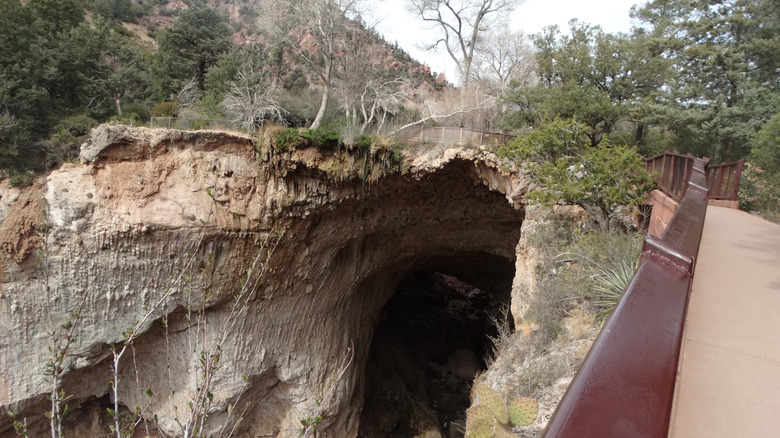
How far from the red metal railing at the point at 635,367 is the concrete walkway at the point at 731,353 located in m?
0.53

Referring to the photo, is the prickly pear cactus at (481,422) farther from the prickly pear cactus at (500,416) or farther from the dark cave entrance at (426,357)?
the dark cave entrance at (426,357)

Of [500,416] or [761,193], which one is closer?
[500,416]

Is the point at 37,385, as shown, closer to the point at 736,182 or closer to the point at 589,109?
the point at 736,182

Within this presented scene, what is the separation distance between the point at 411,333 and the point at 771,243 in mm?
13073

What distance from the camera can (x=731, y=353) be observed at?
1.84 meters

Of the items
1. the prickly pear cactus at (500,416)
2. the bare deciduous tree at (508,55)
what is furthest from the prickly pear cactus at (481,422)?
the bare deciduous tree at (508,55)

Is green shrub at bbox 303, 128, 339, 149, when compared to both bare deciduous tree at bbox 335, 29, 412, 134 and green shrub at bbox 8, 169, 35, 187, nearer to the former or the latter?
green shrub at bbox 8, 169, 35, 187

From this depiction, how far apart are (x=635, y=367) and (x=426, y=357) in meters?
14.9

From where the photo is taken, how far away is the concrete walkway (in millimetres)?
1395

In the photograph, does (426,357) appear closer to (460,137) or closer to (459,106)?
(460,137)

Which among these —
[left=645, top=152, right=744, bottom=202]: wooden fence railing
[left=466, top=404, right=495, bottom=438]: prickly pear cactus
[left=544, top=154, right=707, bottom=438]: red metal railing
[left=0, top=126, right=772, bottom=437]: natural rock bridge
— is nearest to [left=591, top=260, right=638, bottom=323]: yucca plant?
[left=0, top=126, right=772, bottom=437]: natural rock bridge

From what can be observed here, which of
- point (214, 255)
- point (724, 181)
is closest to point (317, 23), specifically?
point (214, 255)

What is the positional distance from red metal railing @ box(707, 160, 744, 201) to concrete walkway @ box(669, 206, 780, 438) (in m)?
4.08

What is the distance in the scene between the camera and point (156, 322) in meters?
7.02
